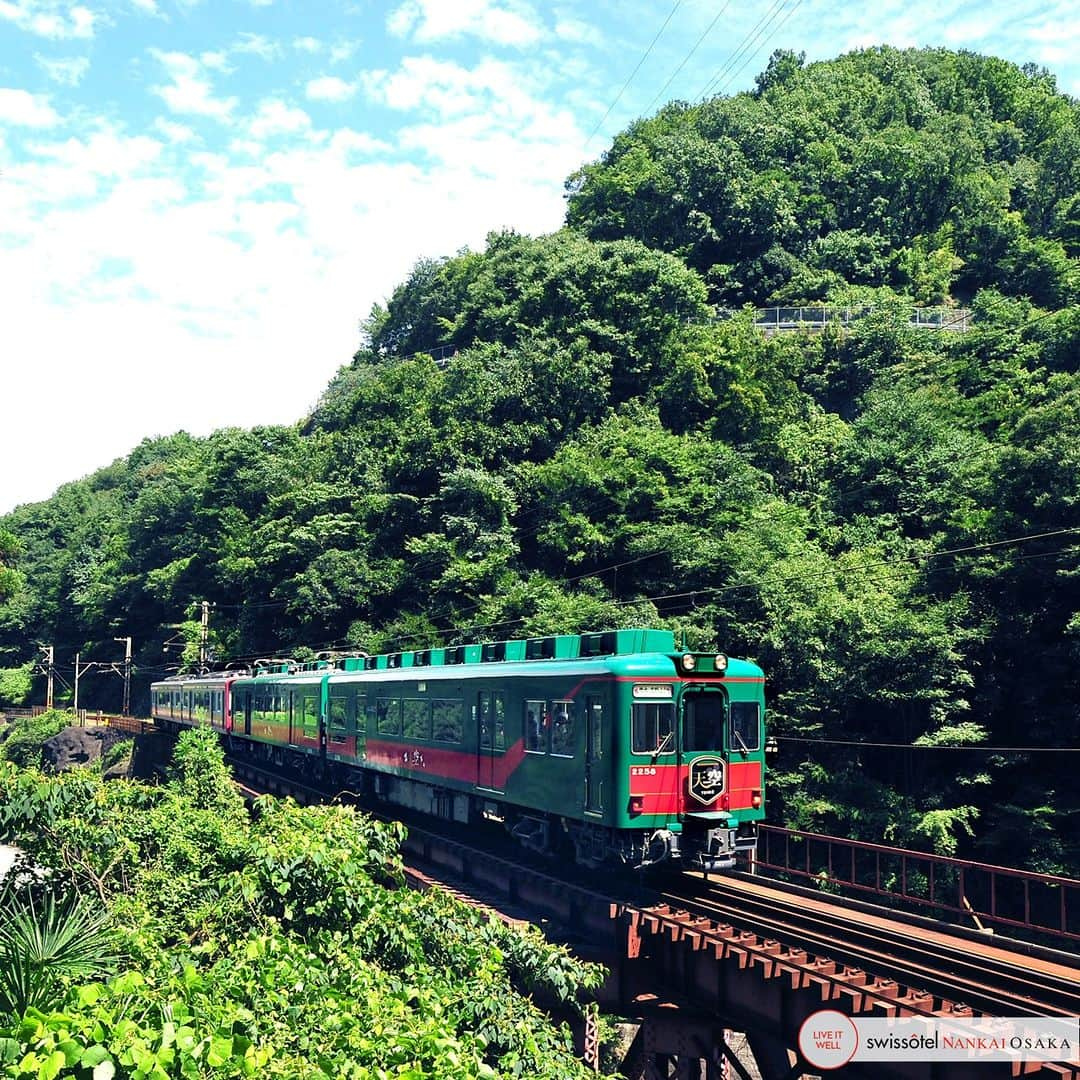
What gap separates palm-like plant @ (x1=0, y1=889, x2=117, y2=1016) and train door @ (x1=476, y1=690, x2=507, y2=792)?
24.4 feet

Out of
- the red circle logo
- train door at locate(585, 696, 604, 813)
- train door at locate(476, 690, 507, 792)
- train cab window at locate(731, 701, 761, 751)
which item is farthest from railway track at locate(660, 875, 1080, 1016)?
train door at locate(476, 690, 507, 792)

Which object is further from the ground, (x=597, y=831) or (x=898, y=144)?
(x=898, y=144)

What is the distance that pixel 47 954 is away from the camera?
995 centimetres

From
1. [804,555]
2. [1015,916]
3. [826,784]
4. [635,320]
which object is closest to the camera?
[1015,916]

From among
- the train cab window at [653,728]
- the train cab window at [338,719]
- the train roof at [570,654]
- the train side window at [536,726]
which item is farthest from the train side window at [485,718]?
the train cab window at [338,719]

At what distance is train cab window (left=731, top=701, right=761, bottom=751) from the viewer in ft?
51.6

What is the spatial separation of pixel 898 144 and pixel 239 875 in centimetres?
6272

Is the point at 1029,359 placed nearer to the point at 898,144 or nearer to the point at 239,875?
the point at 898,144

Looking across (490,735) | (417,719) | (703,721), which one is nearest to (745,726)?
(703,721)

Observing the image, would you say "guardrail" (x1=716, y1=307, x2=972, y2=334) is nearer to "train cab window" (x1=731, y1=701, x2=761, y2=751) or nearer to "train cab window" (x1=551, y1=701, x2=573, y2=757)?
"train cab window" (x1=731, y1=701, x2=761, y2=751)

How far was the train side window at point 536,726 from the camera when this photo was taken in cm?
1669

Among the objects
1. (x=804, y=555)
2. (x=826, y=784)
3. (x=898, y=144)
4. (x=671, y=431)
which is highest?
(x=898, y=144)

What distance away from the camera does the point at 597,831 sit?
51.0 feet

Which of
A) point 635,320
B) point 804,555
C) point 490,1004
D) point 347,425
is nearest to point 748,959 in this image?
point 490,1004
